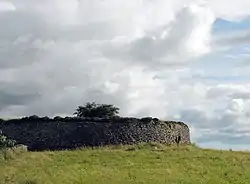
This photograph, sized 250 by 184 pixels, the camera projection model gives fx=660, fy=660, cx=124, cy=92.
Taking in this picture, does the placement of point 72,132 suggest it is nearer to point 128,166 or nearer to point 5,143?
point 5,143

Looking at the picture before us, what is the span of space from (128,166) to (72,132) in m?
Result: 14.1

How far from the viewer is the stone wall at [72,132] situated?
5794 centimetres

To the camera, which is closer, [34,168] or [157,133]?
[34,168]

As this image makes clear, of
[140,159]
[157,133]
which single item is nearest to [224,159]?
[140,159]

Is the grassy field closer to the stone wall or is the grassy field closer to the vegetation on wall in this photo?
the vegetation on wall

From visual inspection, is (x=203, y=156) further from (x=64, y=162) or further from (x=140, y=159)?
(x=64, y=162)

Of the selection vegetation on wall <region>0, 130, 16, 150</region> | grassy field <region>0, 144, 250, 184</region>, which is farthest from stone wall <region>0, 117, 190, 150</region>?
vegetation on wall <region>0, 130, 16, 150</region>

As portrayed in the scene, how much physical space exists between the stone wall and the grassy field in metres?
3.00

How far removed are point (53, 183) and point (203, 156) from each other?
54.4 feet

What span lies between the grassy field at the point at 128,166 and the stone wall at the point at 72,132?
300 centimetres

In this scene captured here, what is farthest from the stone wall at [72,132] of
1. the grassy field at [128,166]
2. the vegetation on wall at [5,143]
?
the vegetation on wall at [5,143]

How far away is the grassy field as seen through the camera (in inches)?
1571

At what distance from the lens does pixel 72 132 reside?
58.2 metres

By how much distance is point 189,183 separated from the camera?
128 feet
